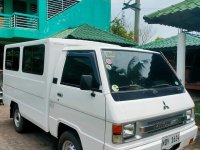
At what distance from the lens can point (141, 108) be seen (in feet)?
12.9

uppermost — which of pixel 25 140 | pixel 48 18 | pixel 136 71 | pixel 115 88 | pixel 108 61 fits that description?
pixel 48 18

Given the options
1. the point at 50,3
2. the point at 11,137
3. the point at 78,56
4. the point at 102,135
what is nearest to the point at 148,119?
the point at 102,135

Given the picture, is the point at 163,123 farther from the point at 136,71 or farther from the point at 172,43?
the point at 172,43

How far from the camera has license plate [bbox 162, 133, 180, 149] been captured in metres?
4.12

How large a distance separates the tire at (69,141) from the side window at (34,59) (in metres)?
1.43

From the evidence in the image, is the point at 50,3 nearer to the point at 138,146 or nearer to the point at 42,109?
the point at 42,109

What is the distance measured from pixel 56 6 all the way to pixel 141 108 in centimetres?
1642

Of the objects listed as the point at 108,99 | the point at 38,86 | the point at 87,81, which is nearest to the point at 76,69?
the point at 87,81

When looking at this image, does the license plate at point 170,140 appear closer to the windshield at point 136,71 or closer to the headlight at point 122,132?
the headlight at point 122,132

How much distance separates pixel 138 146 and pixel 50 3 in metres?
16.6

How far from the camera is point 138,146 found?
382 cm

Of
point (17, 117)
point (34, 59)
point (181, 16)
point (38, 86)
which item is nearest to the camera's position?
point (38, 86)

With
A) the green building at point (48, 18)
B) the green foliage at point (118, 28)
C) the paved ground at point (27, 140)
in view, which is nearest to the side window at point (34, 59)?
the paved ground at point (27, 140)

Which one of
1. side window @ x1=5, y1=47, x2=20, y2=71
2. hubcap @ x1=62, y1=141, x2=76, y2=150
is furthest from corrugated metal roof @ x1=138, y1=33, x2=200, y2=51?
hubcap @ x1=62, y1=141, x2=76, y2=150
